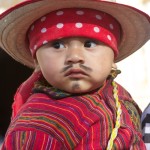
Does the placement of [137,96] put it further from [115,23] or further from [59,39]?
[59,39]

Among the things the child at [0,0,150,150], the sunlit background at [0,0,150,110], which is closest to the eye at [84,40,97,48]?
the child at [0,0,150,150]

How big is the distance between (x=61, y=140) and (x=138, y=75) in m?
0.85

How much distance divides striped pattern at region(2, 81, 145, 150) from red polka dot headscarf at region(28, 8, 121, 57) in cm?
13

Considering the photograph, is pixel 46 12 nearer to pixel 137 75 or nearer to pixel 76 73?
pixel 76 73

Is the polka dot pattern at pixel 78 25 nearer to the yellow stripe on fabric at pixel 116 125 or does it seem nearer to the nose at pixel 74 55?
the nose at pixel 74 55

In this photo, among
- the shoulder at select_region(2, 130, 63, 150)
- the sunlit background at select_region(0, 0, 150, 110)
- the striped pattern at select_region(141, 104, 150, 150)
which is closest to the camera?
the shoulder at select_region(2, 130, 63, 150)

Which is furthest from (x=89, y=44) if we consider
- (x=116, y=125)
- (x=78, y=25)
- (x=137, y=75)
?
(x=137, y=75)

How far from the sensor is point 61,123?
2.73 feet

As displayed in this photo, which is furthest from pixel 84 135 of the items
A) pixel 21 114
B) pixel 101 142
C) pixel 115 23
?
pixel 115 23

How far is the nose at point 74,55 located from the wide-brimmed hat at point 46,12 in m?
0.11

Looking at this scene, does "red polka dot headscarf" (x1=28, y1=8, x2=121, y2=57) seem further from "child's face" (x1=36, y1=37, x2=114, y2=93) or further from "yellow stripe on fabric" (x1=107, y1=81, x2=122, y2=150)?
"yellow stripe on fabric" (x1=107, y1=81, x2=122, y2=150)

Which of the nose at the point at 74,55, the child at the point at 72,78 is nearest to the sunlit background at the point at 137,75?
the child at the point at 72,78

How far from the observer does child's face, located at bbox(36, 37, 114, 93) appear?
2.81ft

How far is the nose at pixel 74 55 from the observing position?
2.77 ft
